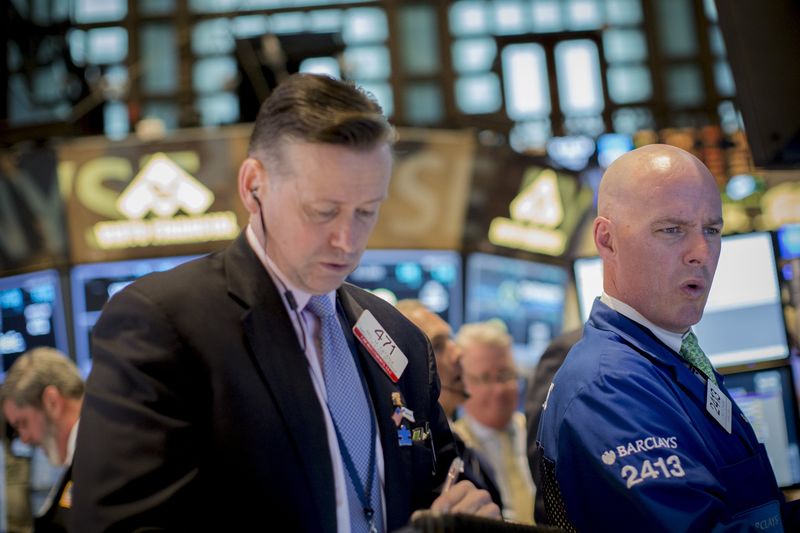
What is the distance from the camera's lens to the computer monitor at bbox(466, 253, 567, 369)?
7.76 m

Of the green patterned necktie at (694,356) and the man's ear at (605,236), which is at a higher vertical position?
the man's ear at (605,236)

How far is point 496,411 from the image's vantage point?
4.59m

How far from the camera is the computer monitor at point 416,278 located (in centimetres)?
750

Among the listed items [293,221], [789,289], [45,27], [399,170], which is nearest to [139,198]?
[399,170]

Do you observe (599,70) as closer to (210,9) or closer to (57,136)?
(210,9)

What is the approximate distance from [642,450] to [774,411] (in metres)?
1.62

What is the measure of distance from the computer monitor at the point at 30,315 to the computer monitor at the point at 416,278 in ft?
7.26

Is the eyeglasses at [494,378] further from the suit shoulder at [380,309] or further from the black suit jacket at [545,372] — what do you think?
the suit shoulder at [380,309]

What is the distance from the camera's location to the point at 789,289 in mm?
3121

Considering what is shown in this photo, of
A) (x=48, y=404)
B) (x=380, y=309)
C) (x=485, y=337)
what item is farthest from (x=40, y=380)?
(x=380, y=309)

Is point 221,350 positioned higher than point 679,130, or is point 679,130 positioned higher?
point 679,130

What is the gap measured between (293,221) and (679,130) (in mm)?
9847

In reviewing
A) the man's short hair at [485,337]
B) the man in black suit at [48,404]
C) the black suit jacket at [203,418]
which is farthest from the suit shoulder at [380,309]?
the man's short hair at [485,337]

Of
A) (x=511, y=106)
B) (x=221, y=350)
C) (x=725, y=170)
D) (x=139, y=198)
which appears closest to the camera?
(x=221, y=350)
